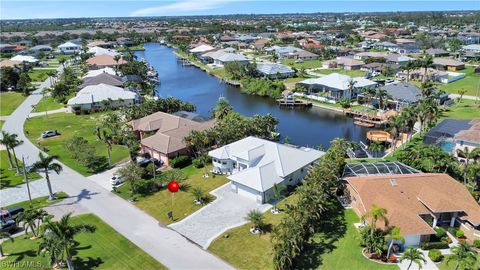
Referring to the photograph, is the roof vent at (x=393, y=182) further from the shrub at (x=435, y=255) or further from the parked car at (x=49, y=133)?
the parked car at (x=49, y=133)

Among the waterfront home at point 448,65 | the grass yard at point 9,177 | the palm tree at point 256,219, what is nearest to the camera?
the palm tree at point 256,219

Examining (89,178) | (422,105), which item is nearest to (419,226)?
(422,105)

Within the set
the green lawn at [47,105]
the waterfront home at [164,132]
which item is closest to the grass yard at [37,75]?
the green lawn at [47,105]

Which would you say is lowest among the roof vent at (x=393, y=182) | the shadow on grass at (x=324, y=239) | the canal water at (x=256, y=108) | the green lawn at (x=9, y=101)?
the canal water at (x=256, y=108)

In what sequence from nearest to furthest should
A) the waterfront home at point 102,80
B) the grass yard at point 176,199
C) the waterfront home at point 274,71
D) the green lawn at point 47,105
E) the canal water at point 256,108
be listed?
1. the grass yard at point 176,199
2. the canal water at point 256,108
3. the green lawn at point 47,105
4. the waterfront home at point 102,80
5. the waterfront home at point 274,71

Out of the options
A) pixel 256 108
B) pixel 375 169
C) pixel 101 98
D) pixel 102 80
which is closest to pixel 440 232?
pixel 375 169

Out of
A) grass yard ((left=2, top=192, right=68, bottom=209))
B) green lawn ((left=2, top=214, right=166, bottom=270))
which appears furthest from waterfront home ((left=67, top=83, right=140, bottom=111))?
green lawn ((left=2, top=214, right=166, bottom=270))
